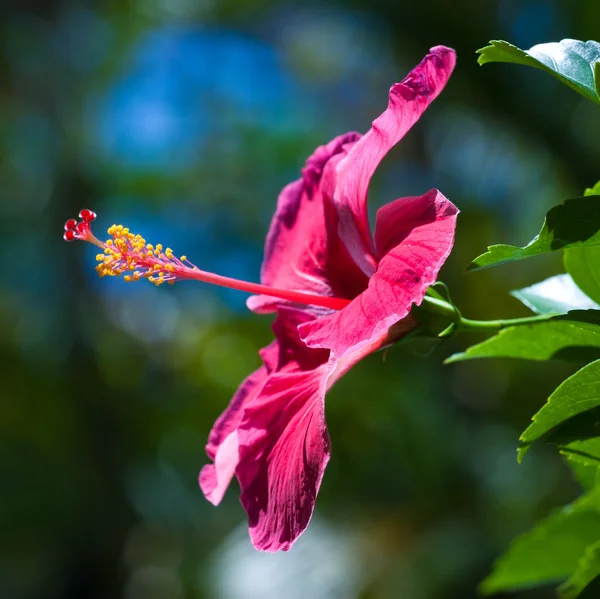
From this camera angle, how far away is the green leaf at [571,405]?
554 millimetres

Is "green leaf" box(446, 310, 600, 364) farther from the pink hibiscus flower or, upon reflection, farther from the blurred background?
the blurred background

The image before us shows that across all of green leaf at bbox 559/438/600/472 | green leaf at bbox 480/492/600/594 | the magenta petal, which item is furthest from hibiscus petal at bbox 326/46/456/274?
green leaf at bbox 480/492/600/594

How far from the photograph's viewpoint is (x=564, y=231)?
54cm

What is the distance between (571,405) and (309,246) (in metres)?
0.36

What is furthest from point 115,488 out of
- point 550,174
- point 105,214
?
point 550,174

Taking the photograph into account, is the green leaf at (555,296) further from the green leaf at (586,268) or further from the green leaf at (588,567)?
the green leaf at (588,567)

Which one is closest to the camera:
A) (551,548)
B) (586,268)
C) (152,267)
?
(586,268)

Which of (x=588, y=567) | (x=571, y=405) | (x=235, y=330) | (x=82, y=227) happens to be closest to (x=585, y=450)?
(x=571, y=405)

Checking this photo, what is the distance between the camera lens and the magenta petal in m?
0.62

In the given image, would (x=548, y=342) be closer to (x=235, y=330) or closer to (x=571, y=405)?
(x=571, y=405)

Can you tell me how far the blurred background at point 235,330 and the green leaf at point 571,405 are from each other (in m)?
Answer: 3.30

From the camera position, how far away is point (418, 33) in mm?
5090

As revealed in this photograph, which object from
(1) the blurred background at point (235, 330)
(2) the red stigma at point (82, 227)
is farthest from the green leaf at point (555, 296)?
(1) the blurred background at point (235, 330)

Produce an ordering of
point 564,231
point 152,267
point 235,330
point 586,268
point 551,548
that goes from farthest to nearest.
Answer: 1. point 235,330
2. point 551,548
3. point 152,267
4. point 586,268
5. point 564,231
